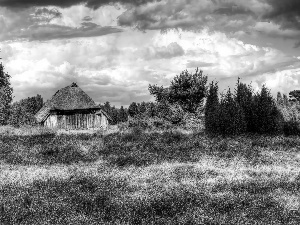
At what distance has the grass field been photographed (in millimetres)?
7766

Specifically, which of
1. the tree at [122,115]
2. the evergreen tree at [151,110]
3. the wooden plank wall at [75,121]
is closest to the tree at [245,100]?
the evergreen tree at [151,110]

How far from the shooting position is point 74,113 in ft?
184

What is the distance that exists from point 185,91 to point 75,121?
1859 centimetres

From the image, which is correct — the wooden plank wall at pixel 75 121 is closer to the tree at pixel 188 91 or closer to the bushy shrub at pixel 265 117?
the tree at pixel 188 91

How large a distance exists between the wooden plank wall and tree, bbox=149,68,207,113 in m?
11.7

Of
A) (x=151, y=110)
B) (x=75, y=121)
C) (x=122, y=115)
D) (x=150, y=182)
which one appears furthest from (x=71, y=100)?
(x=122, y=115)

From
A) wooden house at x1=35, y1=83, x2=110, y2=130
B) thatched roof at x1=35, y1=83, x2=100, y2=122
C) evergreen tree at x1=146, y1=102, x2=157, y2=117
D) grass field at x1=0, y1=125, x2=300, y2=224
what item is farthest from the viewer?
thatched roof at x1=35, y1=83, x2=100, y2=122

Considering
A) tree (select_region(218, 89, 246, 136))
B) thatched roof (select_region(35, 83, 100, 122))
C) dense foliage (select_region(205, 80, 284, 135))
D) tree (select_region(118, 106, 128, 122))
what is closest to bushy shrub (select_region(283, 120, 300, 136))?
dense foliage (select_region(205, 80, 284, 135))

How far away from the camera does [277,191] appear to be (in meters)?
10.5

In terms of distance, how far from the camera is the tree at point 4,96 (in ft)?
186

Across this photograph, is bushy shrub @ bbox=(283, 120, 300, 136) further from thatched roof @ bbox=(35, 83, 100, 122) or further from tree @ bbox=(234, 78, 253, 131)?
thatched roof @ bbox=(35, 83, 100, 122)

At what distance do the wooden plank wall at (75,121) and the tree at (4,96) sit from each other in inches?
258

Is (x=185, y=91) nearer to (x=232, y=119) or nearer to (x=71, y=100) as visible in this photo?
(x=71, y=100)

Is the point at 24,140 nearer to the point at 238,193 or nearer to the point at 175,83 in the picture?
the point at 238,193
